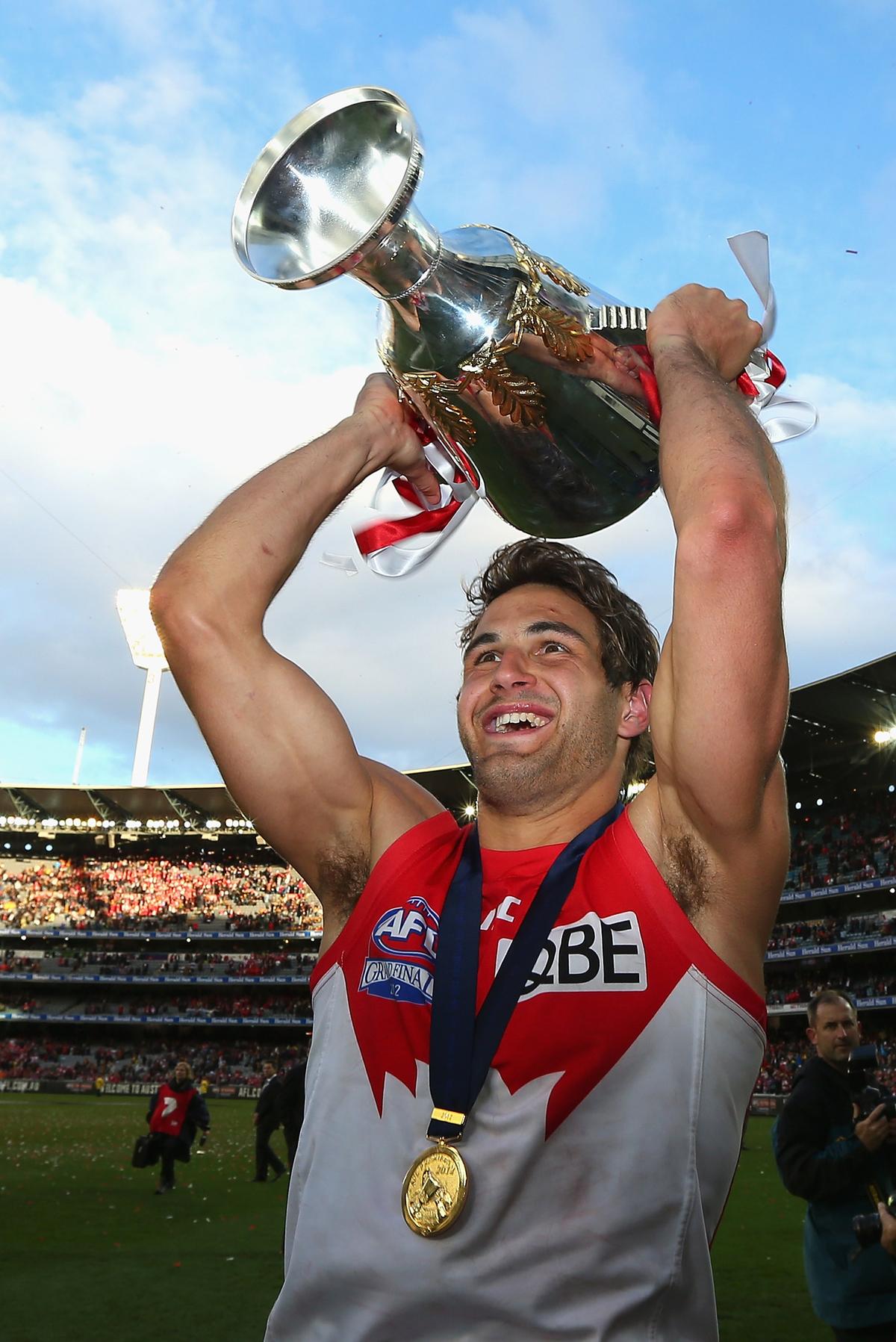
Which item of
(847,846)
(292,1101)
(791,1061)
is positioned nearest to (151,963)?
(791,1061)

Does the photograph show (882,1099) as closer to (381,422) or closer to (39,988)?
(381,422)

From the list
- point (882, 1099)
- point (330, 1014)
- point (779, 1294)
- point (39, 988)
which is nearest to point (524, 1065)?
point (330, 1014)

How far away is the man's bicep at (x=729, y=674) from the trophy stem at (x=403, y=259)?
2.40ft

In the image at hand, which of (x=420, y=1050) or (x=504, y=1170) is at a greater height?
(x=420, y=1050)

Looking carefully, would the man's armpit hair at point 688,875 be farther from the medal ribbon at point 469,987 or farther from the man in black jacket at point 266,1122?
the man in black jacket at point 266,1122

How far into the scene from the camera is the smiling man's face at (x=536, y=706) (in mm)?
2027

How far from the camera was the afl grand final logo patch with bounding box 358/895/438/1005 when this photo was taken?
1.79m

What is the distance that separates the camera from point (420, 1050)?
171 cm

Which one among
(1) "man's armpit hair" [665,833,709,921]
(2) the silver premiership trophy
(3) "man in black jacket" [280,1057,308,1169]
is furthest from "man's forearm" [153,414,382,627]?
(3) "man in black jacket" [280,1057,308,1169]

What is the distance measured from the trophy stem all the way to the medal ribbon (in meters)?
1.10

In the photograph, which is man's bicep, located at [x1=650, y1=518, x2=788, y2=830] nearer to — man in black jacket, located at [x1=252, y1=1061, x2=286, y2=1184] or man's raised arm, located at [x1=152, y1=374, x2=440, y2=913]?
man's raised arm, located at [x1=152, y1=374, x2=440, y2=913]

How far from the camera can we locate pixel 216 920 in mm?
42344

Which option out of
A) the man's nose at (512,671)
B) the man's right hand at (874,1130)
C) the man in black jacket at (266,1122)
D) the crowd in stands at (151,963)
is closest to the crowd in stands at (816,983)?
the crowd in stands at (151,963)

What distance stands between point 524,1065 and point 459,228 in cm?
157
